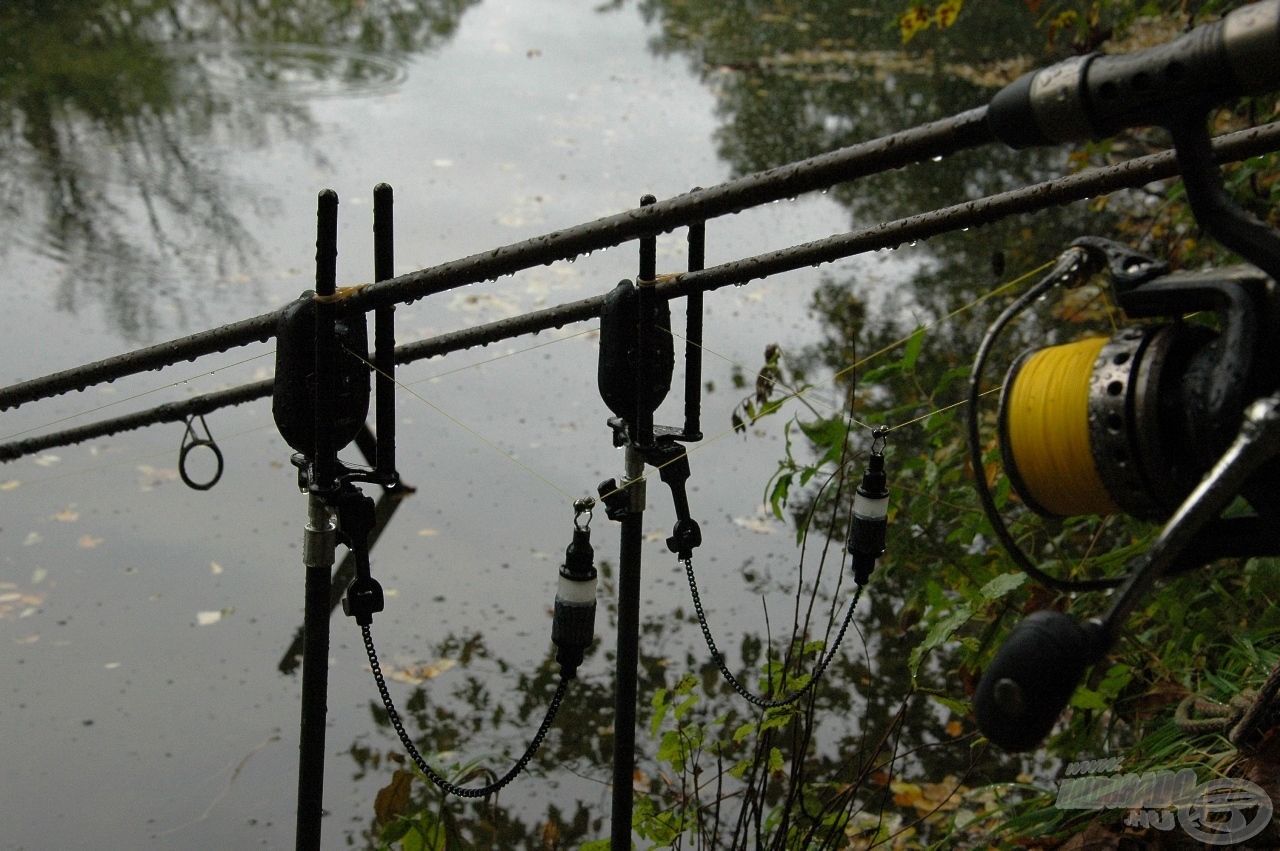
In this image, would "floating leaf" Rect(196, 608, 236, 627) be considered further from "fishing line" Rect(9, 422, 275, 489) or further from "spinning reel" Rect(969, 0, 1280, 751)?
"spinning reel" Rect(969, 0, 1280, 751)

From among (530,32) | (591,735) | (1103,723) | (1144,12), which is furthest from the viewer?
(530,32)

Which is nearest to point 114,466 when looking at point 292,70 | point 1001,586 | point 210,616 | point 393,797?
point 210,616

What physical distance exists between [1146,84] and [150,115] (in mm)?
9848

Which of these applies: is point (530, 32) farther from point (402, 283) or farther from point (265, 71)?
point (402, 283)

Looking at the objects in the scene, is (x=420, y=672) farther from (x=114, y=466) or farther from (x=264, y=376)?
(x=264, y=376)

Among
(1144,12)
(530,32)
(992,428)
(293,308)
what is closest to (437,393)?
(992,428)

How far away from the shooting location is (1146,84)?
1.26m

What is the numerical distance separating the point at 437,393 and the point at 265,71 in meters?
6.17

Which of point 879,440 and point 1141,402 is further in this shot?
point 879,440

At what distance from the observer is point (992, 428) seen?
4.86 m

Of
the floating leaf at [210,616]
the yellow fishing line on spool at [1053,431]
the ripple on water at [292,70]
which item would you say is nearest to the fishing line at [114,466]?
the floating leaf at [210,616]

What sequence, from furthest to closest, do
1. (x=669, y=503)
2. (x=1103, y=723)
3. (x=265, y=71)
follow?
(x=265, y=71)
(x=669, y=503)
(x=1103, y=723)
